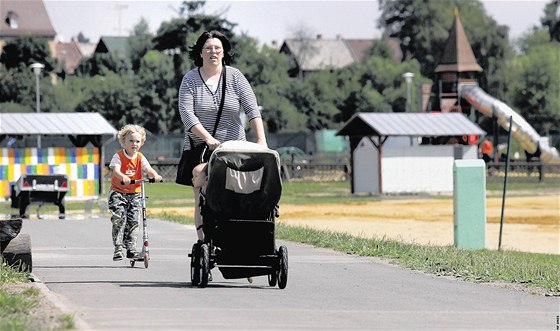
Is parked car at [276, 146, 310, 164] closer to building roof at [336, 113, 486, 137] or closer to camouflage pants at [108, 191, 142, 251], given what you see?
building roof at [336, 113, 486, 137]

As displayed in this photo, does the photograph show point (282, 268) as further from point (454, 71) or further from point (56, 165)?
point (454, 71)

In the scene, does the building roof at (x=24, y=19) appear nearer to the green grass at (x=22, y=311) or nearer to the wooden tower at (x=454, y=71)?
the wooden tower at (x=454, y=71)

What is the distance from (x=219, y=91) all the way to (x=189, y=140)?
1.65 ft

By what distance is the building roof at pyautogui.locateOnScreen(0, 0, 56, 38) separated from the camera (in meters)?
142

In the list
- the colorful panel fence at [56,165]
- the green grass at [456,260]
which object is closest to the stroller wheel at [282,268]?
the green grass at [456,260]

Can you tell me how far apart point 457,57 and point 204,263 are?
8262 cm

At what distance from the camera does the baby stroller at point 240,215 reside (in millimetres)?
11648

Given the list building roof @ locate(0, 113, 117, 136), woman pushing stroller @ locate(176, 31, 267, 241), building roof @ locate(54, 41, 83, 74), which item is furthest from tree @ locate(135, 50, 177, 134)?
woman pushing stroller @ locate(176, 31, 267, 241)

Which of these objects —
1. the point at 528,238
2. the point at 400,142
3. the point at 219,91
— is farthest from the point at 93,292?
the point at 400,142

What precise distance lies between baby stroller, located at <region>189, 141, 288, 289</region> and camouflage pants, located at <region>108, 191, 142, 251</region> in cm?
274

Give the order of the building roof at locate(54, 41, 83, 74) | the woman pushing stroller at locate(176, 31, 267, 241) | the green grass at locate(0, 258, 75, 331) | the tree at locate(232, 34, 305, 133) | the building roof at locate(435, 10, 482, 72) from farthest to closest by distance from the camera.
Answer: the building roof at locate(54, 41, 83, 74) → the tree at locate(232, 34, 305, 133) → the building roof at locate(435, 10, 482, 72) → the woman pushing stroller at locate(176, 31, 267, 241) → the green grass at locate(0, 258, 75, 331)

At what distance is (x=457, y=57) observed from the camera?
305ft

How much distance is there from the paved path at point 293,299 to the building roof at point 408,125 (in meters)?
36.3

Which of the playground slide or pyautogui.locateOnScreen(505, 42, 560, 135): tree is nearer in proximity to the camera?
the playground slide
